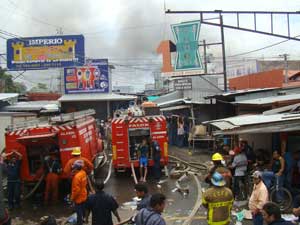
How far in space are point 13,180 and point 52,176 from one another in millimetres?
1177

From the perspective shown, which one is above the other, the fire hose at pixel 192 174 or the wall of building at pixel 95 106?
the wall of building at pixel 95 106

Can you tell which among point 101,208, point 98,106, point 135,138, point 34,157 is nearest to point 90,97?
point 98,106

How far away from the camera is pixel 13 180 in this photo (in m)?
14.2

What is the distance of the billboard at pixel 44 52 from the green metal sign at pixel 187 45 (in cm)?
895

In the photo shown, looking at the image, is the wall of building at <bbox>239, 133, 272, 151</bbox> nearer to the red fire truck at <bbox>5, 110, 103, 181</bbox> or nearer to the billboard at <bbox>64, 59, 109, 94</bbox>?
the red fire truck at <bbox>5, 110, 103, 181</bbox>

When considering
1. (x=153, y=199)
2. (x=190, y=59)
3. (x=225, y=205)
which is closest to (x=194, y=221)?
(x=225, y=205)

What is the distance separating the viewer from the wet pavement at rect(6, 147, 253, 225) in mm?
12294

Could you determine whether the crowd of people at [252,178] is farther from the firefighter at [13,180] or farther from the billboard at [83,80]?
the billboard at [83,80]

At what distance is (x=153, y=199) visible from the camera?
5.85m

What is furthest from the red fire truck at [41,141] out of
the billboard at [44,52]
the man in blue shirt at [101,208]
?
the billboard at [44,52]

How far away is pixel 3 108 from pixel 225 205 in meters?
24.1

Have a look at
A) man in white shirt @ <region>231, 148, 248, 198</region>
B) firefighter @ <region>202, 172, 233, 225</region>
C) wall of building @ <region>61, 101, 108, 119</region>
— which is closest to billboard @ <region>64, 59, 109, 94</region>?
wall of building @ <region>61, 101, 108, 119</region>

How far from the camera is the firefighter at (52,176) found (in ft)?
47.7

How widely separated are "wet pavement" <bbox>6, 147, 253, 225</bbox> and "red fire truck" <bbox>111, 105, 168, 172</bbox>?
0.76 metres
